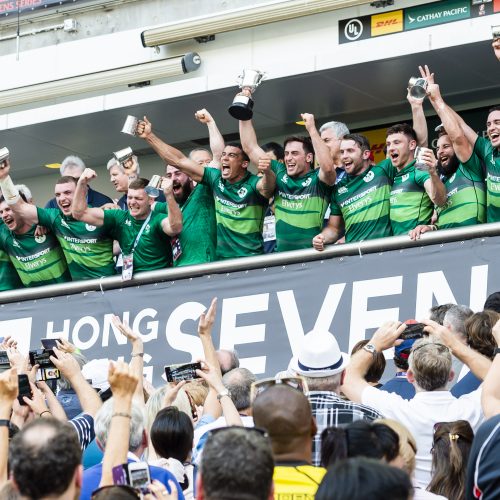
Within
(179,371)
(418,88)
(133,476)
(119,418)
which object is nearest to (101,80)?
(418,88)

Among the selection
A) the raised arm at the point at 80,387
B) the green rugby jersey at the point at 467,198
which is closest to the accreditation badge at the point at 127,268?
the green rugby jersey at the point at 467,198

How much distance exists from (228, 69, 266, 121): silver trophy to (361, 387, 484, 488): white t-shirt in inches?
154

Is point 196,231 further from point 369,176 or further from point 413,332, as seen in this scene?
point 413,332

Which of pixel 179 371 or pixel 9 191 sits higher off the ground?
pixel 9 191

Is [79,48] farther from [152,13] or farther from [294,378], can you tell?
[294,378]

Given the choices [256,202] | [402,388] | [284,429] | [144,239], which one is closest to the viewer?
[284,429]

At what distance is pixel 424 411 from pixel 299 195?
12.4 ft

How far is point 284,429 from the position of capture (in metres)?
3.96

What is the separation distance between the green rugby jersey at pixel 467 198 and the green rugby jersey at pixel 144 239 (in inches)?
98.3

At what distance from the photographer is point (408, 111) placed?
1277 cm

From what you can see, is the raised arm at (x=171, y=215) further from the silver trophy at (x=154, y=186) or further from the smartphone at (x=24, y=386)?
the smartphone at (x=24, y=386)

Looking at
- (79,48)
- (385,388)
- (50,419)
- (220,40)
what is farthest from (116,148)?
(50,419)

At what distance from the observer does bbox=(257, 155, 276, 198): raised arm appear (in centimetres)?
899

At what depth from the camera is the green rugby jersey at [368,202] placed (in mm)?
8703
